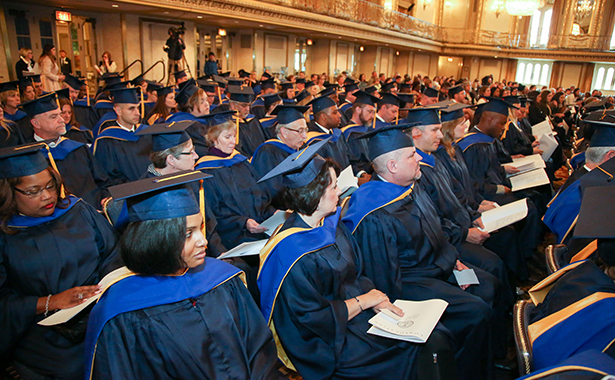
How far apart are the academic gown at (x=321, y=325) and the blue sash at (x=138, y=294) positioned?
1.49ft

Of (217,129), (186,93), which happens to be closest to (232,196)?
(217,129)

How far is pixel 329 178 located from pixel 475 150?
11.5 ft

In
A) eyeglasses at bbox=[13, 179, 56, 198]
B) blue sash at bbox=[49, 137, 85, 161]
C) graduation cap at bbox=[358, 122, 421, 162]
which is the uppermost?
graduation cap at bbox=[358, 122, 421, 162]

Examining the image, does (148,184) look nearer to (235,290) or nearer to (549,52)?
(235,290)

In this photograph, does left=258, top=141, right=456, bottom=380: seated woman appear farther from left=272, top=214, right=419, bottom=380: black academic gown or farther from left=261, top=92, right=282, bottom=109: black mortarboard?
left=261, top=92, right=282, bottom=109: black mortarboard

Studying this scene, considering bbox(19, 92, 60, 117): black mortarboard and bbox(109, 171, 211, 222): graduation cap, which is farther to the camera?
bbox(19, 92, 60, 117): black mortarboard

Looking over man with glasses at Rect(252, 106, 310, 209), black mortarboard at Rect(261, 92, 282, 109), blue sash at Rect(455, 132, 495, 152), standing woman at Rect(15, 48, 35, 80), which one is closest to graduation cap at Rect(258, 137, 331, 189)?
man with glasses at Rect(252, 106, 310, 209)

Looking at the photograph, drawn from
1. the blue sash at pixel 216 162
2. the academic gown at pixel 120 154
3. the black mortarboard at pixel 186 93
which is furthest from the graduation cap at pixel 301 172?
the black mortarboard at pixel 186 93

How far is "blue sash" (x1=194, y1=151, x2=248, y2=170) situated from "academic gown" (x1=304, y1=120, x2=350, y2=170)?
1.55 m

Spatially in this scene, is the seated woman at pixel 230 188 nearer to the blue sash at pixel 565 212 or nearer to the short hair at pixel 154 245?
the short hair at pixel 154 245

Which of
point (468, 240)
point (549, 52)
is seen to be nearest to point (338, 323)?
point (468, 240)

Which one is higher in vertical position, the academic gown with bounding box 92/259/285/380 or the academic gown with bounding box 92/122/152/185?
the academic gown with bounding box 92/122/152/185

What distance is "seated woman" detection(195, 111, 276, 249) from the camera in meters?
3.64

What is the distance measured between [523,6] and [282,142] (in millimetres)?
22287
